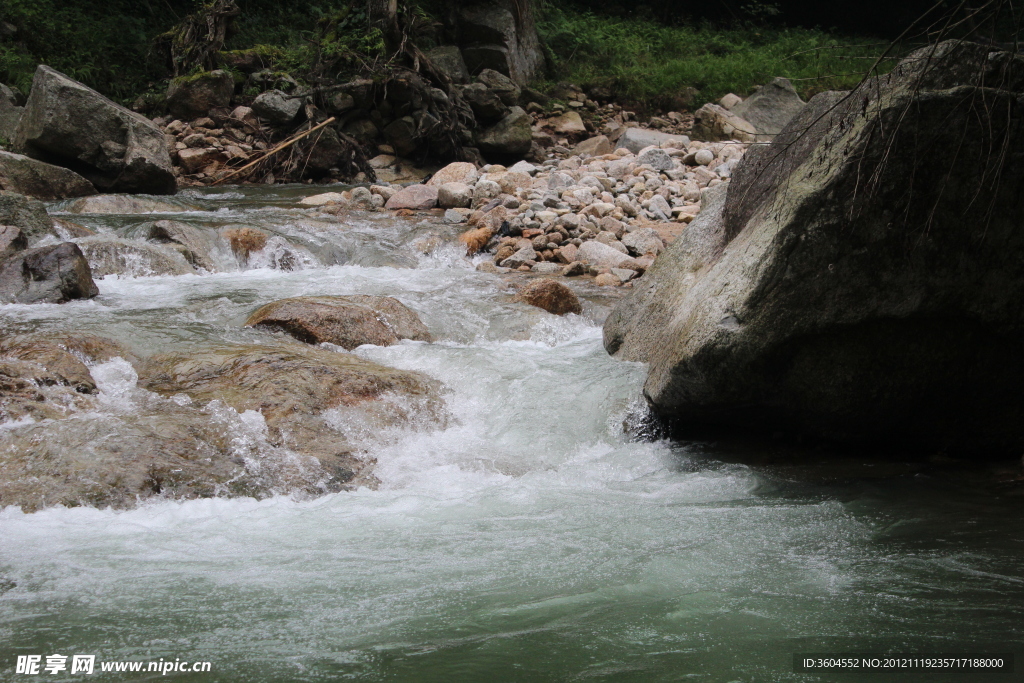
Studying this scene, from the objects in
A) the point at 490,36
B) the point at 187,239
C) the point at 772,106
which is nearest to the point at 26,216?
the point at 187,239

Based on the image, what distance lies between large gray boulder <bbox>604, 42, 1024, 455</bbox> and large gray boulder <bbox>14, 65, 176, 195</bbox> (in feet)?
28.8

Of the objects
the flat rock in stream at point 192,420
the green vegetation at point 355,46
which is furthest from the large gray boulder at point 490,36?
the flat rock in stream at point 192,420

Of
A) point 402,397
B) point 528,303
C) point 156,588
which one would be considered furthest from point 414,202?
point 156,588

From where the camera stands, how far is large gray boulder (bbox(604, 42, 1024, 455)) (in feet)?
10.3

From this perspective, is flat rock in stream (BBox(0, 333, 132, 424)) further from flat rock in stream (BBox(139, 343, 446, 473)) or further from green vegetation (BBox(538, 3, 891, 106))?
green vegetation (BBox(538, 3, 891, 106))

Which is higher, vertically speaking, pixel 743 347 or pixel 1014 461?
pixel 743 347

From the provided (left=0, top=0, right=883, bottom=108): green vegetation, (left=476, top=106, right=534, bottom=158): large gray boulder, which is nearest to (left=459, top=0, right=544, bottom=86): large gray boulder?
(left=0, top=0, right=883, bottom=108): green vegetation

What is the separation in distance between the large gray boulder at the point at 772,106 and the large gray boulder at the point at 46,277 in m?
13.5

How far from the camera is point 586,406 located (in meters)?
4.51

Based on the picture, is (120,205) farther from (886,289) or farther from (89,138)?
(886,289)

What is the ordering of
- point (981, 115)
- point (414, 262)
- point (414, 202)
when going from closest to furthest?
point (981, 115) < point (414, 262) < point (414, 202)

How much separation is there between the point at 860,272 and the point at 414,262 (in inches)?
215

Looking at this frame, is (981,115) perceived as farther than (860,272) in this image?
No

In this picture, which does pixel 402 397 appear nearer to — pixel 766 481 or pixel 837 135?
pixel 766 481
